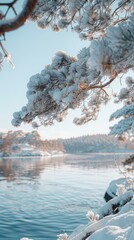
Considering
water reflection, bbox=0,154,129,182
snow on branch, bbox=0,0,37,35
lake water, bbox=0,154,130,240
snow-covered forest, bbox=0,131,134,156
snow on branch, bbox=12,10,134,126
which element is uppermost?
snow-covered forest, bbox=0,131,134,156

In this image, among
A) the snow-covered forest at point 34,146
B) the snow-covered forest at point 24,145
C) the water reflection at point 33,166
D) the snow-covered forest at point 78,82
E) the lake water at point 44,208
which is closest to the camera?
the snow-covered forest at point 78,82

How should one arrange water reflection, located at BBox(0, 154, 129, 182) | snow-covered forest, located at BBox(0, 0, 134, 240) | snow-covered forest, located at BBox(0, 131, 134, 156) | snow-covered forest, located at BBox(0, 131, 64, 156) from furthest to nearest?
→ snow-covered forest, located at BBox(0, 131, 134, 156) → snow-covered forest, located at BBox(0, 131, 64, 156) → water reflection, located at BBox(0, 154, 129, 182) → snow-covered forest, located at BBox(0, 0, 134, 240)

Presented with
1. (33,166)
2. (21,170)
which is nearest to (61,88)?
(21,170)

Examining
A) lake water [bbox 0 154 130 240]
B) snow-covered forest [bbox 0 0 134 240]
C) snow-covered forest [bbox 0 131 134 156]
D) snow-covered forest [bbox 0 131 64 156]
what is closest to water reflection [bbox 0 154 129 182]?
lake water [bbox 0 154 130 240]

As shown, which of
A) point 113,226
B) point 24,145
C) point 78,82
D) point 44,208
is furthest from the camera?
point 24,145

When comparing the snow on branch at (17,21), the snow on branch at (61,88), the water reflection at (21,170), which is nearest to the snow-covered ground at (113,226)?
the snow on branch at (61,88)

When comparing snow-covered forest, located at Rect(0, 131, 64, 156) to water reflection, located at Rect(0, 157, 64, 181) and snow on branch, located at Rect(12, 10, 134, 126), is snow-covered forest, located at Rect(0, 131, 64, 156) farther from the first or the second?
snow on branch, located at Rect(12, 10, 134, 126)

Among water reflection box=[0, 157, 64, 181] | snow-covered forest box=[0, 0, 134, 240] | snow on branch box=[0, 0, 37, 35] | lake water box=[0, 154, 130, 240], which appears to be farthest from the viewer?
water reflection box=[0, 157, 64, 181]

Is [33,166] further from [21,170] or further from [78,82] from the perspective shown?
[78,82]

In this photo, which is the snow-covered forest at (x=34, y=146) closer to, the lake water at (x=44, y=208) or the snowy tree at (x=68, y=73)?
the lake water at (x=44, y=208)

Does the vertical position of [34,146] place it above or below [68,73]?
above

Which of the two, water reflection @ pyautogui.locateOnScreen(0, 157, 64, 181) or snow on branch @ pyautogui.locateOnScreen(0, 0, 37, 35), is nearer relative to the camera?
snow on branch @ pyautogui.locateOnScreen(0, 0, 37, 35)

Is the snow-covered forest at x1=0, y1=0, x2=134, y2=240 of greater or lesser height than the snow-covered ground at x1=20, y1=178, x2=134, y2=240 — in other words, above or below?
above

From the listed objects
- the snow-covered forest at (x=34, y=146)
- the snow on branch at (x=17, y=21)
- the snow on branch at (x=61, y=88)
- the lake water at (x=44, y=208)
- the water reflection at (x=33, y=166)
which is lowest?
the lake water at (x=44, y=208)
